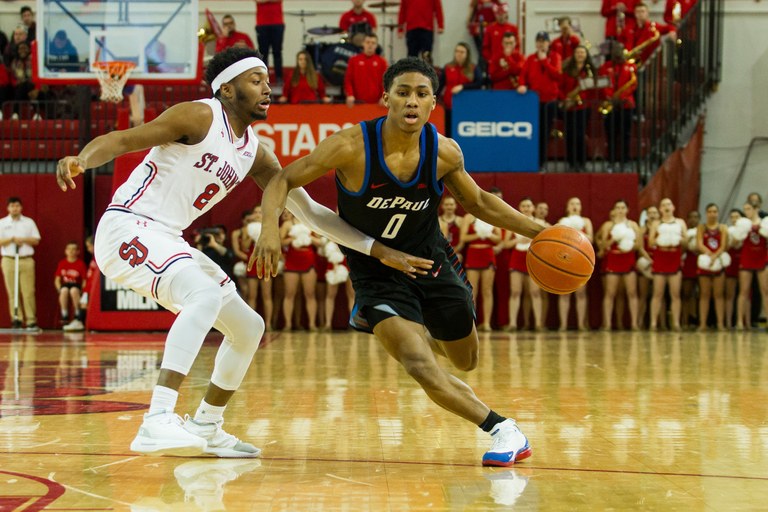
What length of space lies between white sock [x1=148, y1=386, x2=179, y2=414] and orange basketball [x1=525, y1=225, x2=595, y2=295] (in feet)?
6.64

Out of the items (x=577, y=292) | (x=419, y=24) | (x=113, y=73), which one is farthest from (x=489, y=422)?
(x=419, y=24)

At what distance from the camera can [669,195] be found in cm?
1717

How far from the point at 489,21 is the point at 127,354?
10.3 meters

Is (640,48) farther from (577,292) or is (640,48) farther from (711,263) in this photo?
(577,292)

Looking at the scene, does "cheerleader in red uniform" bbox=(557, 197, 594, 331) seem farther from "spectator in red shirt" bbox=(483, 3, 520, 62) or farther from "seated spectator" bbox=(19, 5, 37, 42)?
"seated spectator" bbox=(19, 5, 37, 42)

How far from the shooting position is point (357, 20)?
17.6 m

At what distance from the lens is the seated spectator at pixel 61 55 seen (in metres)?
13.8

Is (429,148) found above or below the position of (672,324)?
above

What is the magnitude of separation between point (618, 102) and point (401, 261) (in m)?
11.6

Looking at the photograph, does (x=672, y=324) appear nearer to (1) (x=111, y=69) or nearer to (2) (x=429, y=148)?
(1) (x=111, y=69)

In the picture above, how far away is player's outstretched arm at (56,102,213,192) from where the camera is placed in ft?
15.5

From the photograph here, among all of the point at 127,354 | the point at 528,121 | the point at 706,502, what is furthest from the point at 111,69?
the point at 706,502

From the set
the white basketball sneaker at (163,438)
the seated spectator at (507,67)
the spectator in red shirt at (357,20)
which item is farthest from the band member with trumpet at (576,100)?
the white basketball sneaker at (163,438)

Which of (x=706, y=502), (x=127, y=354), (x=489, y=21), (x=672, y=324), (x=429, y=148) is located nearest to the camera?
(x=706, y=502)
